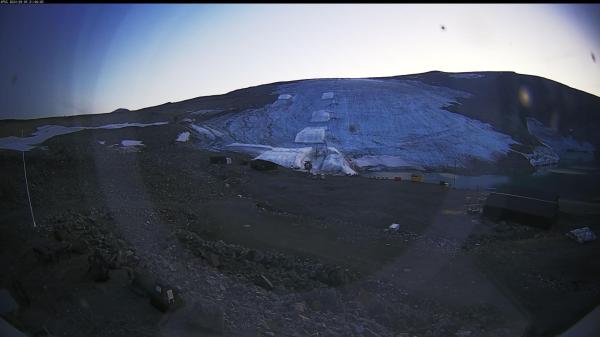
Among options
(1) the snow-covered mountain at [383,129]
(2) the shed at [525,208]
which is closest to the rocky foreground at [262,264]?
(2) the shed at [525,208]

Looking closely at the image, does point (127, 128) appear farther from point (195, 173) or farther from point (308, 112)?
point (308, 112)

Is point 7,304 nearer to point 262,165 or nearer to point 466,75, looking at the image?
point 262,165

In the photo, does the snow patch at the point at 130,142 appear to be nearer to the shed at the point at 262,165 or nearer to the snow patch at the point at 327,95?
the shed at the point at 262,165

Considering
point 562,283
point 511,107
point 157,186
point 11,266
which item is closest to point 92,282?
point 11,266

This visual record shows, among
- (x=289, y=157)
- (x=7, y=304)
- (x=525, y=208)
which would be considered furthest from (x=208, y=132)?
(x=7, y=304)

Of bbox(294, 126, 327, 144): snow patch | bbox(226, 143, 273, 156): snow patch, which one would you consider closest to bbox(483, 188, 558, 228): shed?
bbox(226, 143, 273, 156): snow patch
